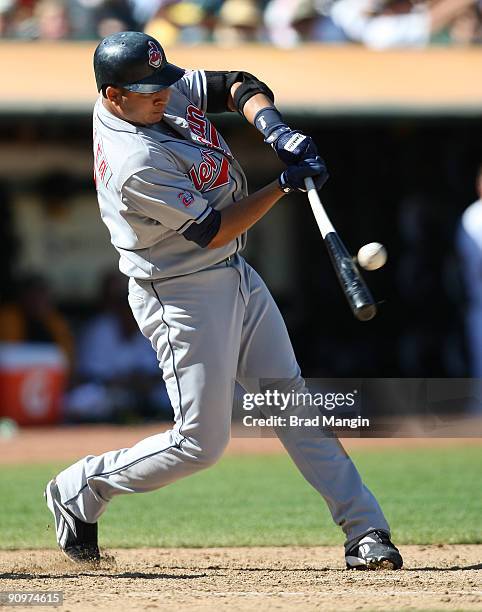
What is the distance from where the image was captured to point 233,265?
427cm

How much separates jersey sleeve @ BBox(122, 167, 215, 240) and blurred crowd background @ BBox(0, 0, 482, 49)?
21.1 feet

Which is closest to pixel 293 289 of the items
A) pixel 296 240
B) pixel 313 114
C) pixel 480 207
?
pixel 296 240

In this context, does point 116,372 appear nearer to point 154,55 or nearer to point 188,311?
point 188,311

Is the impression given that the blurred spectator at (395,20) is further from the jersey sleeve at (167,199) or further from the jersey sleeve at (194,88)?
the jersey sleeve at (167,199)

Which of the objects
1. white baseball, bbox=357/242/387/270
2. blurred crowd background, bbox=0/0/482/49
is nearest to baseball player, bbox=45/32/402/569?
white baseball, bbox=357/242/387/270

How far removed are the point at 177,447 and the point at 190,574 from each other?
1.73 ft

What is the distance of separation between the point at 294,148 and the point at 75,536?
1680 millimetres

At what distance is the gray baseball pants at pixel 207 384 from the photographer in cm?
415

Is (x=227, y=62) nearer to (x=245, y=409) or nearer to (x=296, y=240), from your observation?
(x=296, y=240)

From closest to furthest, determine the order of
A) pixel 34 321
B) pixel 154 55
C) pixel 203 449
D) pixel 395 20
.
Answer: pixel 154 55 → pixel 203 449 → pixel 34 321 → pixel 395 20

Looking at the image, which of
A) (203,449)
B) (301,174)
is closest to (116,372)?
(203,449)

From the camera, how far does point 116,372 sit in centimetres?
1033

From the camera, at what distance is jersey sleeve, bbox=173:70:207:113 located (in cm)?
446

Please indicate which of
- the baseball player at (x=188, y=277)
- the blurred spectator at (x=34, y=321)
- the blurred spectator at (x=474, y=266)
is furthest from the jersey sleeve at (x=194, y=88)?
the blurred spectator at (x=34, y=321)
